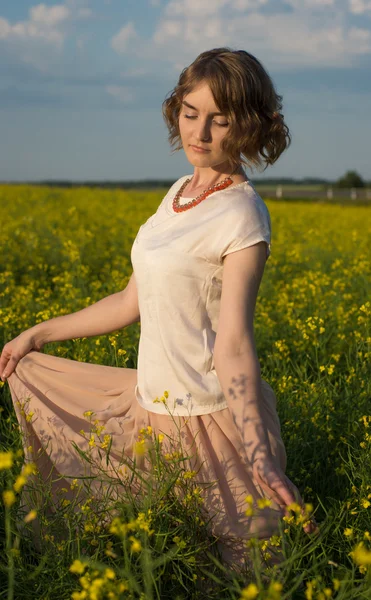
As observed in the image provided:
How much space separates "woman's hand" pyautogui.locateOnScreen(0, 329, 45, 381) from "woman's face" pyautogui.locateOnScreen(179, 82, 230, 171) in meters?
0.87

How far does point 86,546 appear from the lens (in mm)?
2074

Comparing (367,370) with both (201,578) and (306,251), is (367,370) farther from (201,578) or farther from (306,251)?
(306,251)

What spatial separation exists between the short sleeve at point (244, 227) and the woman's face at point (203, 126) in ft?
0.59

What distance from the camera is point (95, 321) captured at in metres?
2.42

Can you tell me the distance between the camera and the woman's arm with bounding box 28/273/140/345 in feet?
7.86

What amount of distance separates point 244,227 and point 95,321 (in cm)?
74

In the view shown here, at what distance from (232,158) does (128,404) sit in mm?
863

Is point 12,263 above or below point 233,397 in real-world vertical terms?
below

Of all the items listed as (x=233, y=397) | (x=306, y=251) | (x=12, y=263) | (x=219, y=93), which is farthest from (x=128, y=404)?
(x=306, y=251)

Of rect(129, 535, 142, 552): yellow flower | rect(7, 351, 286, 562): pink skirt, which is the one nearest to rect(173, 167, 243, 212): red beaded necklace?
rect(7, 351, 286, 562): pink skirt

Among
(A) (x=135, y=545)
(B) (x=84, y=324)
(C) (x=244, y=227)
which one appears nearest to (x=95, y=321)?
(B) (x=84, y=324)

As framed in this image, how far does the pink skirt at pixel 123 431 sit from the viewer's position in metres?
2.03

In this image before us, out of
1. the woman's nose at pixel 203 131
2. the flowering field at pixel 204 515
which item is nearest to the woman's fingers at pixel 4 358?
the flowering field at pixel 204 515

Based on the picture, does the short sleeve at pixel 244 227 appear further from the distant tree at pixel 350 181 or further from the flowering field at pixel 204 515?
the distant tree at pixel 350 181
